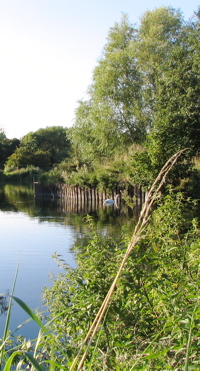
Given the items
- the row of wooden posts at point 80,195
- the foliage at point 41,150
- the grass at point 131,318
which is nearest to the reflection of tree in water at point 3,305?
the grass at point 131,318

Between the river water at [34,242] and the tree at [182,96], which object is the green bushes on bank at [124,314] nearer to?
the river water at [34,242]

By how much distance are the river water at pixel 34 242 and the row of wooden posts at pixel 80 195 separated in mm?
1286

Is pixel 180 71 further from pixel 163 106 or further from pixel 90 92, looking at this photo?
pixel 90 92

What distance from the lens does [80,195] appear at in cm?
2919

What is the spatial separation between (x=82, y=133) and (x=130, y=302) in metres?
30.7

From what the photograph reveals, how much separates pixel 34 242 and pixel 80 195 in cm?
1494

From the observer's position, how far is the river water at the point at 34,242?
27.4ft

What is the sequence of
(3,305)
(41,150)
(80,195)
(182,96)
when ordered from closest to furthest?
1. (3,305)
2. (182,96)
3. (80,195)
4. (41,150)

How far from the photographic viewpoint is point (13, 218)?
68.5 ft

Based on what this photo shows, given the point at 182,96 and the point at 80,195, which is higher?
the point at 182,96

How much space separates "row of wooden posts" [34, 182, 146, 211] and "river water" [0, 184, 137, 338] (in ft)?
4.22

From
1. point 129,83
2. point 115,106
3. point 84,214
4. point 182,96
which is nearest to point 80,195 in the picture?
point 84,214

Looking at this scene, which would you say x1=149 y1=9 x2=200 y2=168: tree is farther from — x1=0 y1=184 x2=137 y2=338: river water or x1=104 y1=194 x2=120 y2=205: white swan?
x1=104 y1=194 x2=120 y2=205: white swan

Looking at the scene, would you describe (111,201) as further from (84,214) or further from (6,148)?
(6,148)
